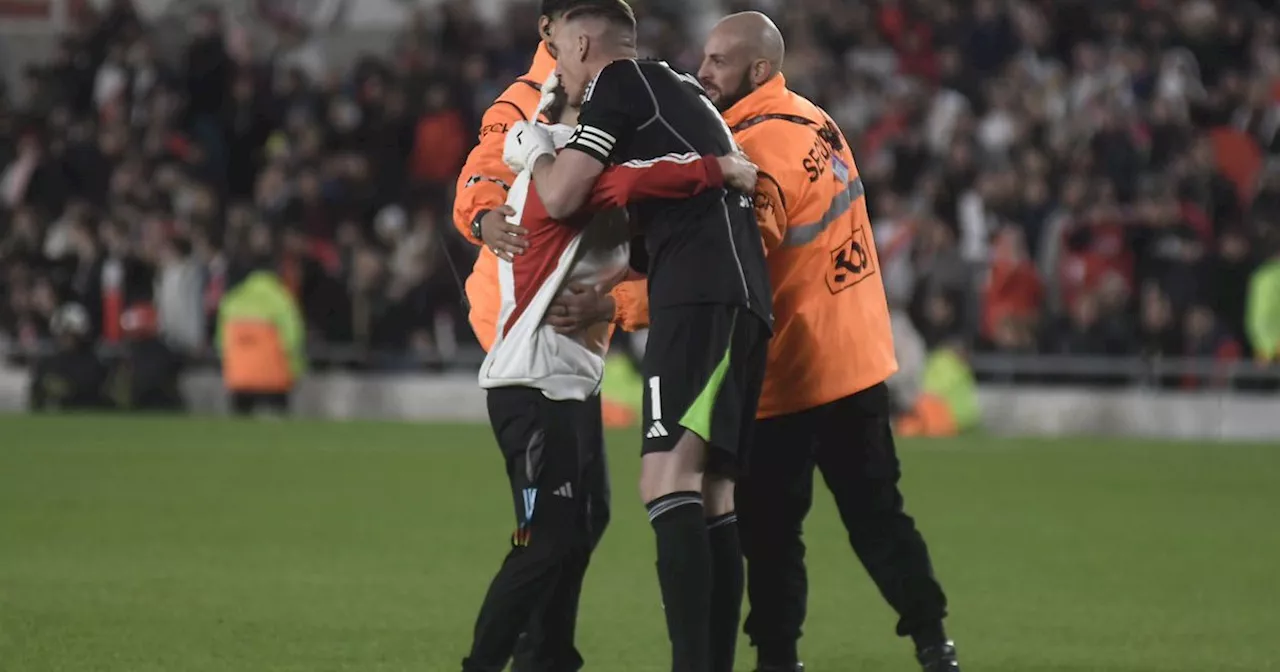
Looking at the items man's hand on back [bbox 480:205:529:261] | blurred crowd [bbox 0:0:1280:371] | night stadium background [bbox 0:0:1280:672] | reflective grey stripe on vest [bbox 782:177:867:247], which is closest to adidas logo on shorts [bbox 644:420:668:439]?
man's hand on back [bbox 480:205:529:261]

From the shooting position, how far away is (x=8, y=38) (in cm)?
2497

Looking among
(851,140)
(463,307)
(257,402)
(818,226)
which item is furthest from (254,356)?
(818,226)

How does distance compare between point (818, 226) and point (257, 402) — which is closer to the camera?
point (818, 226)

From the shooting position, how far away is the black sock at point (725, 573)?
615 cm

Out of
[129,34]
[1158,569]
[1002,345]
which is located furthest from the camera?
[129,34]

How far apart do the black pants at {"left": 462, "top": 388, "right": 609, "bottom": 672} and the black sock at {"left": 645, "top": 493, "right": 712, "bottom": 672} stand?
0.36 m

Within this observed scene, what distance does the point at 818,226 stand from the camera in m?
6.66

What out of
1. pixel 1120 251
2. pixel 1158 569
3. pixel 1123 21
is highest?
pixel 1123 21

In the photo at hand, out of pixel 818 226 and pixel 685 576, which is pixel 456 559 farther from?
pixel 685 576

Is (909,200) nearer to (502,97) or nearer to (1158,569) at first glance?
(1158,569)

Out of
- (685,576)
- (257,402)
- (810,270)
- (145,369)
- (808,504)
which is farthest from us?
(145,369)

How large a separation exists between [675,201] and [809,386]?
1.02 metres

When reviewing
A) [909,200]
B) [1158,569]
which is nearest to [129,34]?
[909,200]

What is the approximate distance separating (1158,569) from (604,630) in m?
Result: 3.38
